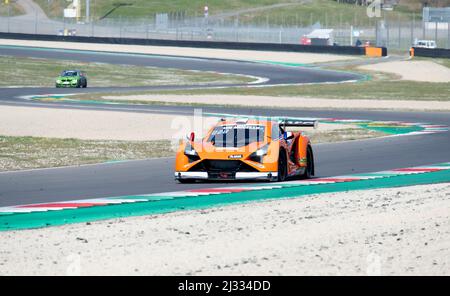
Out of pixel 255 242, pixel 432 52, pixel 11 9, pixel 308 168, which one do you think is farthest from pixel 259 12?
pixel 255 242

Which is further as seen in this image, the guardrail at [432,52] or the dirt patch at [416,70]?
the guardrail at [432,52]

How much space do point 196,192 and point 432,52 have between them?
67089 millimetres

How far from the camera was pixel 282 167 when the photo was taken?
63.3 ft

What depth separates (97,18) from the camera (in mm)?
130375

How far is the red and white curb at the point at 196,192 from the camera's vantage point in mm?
15945

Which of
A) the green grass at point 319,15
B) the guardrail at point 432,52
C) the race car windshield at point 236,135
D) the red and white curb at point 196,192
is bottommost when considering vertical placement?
the red and white curb at point 196,192

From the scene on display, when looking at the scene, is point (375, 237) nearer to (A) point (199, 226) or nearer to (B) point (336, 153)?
(A) point (199, 226)

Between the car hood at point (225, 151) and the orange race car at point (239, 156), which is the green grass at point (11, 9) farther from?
the car hood at point (225, 151)

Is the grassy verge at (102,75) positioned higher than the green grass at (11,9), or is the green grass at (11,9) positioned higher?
the green grass at (11,9)

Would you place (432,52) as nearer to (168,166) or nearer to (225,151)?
(168,166)

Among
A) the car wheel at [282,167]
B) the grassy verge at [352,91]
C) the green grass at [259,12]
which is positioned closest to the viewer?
the car wheel at [282,167]

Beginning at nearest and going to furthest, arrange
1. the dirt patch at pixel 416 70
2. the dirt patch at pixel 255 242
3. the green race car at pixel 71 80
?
1. the dirt patch at pixel 255 242
2. the green race car at pixel 71 80
3. the dirt patch at pixel 416 70

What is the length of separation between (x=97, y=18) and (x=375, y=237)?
119237 mm

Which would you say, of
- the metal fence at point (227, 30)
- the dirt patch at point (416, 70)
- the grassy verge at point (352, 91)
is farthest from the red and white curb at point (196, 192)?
the metal fence at point (227, 30)
